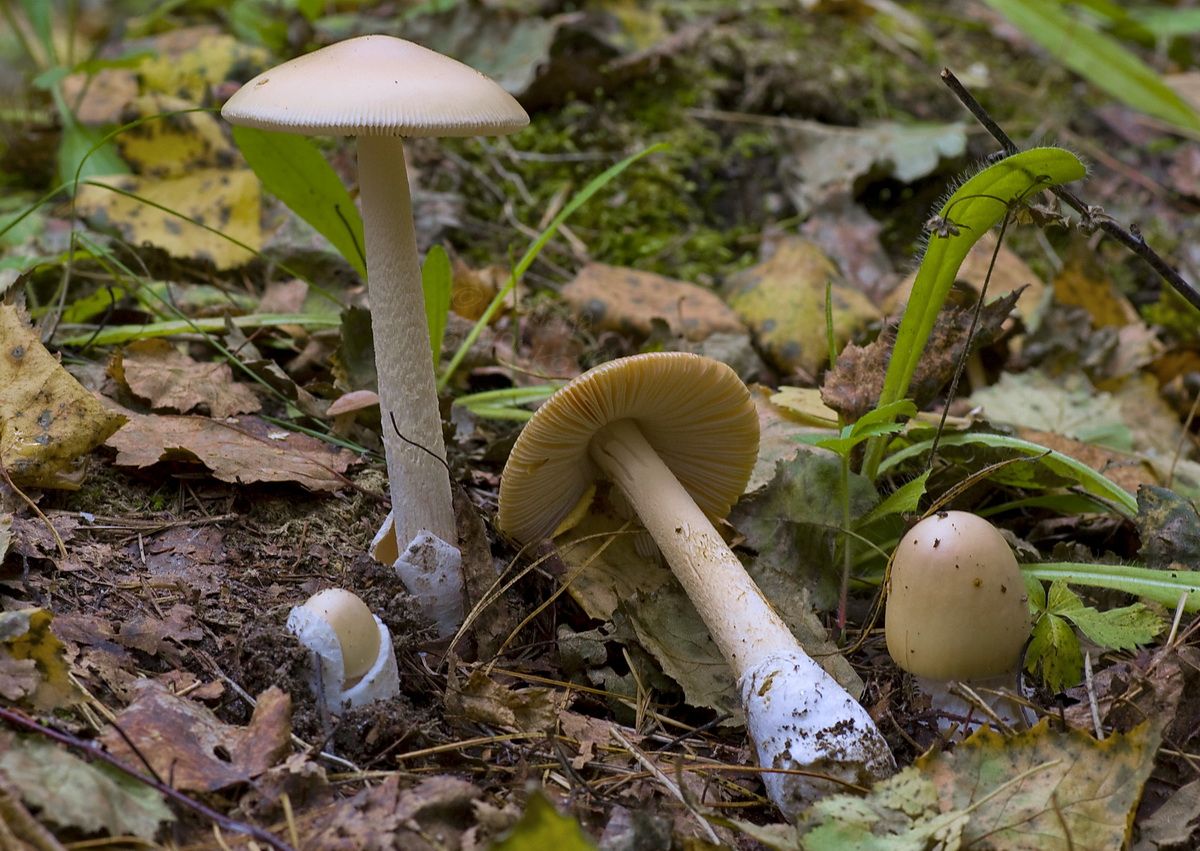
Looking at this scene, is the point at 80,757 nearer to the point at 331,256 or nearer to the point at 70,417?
the point at 70,417

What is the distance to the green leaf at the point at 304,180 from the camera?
2998 millimetres

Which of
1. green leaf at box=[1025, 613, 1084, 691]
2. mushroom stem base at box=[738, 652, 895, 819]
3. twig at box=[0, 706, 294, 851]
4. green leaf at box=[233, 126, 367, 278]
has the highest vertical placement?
green leaf at box=[233, 126, 367, 278]

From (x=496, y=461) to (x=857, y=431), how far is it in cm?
114

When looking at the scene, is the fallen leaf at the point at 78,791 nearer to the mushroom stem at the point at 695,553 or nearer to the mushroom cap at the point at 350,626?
the mushroom cap at the point at 350,626

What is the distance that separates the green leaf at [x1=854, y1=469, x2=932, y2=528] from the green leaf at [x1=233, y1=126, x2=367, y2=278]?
1.71 m

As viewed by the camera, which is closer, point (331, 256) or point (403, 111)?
point (403, 111)

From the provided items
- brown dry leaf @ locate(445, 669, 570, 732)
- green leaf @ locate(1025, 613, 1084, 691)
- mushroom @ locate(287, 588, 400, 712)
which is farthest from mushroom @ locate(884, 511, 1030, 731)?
mushroom @ locate(287, 588, 400, 712)

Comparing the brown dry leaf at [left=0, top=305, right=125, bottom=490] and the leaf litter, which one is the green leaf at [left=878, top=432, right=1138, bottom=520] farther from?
the brown dry leaf at [left=0, top=305, right=125, bottom=490]

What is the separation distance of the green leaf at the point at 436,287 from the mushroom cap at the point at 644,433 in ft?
1.93

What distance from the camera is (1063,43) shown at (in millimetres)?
5211

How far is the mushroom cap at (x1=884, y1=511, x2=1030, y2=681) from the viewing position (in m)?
2.11

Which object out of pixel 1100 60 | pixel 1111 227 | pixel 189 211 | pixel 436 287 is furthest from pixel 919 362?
pixel 1100 60

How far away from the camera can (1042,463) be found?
278 cm

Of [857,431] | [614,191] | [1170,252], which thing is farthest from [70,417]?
[1170,252]
